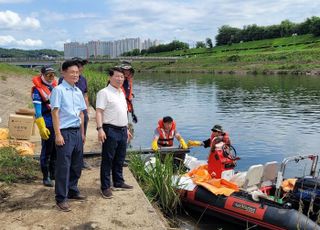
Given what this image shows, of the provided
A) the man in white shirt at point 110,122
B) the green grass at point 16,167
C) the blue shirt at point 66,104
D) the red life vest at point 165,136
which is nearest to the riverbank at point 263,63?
the red life vest at point 165,136

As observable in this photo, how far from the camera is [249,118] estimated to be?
72.2 ft

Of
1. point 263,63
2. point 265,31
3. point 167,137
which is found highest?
point 265,31

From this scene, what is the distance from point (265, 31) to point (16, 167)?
369 feet

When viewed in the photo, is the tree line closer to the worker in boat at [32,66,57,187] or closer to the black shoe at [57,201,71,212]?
the worker in boat at [32,66,57,187]

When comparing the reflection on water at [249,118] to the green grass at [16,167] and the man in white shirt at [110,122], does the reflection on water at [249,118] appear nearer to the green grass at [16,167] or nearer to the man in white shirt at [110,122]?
the green grass at [16,167]

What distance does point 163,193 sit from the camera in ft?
24.0

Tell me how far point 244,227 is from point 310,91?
2895 centimetres

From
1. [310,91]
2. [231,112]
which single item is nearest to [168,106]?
[231,112]

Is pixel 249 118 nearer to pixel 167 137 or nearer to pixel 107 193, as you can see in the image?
pixel 167 137

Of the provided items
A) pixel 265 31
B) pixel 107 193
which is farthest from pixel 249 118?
pixel 265 31

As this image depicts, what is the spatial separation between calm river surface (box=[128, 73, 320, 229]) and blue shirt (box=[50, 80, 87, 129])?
7.91 metres

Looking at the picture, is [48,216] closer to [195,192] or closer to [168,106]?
[195,192]

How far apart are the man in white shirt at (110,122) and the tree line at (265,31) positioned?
94.4 m

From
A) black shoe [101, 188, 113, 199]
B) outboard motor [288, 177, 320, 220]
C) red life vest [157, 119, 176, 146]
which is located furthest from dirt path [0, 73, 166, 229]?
red life vest [157, 119, 176, 146]
